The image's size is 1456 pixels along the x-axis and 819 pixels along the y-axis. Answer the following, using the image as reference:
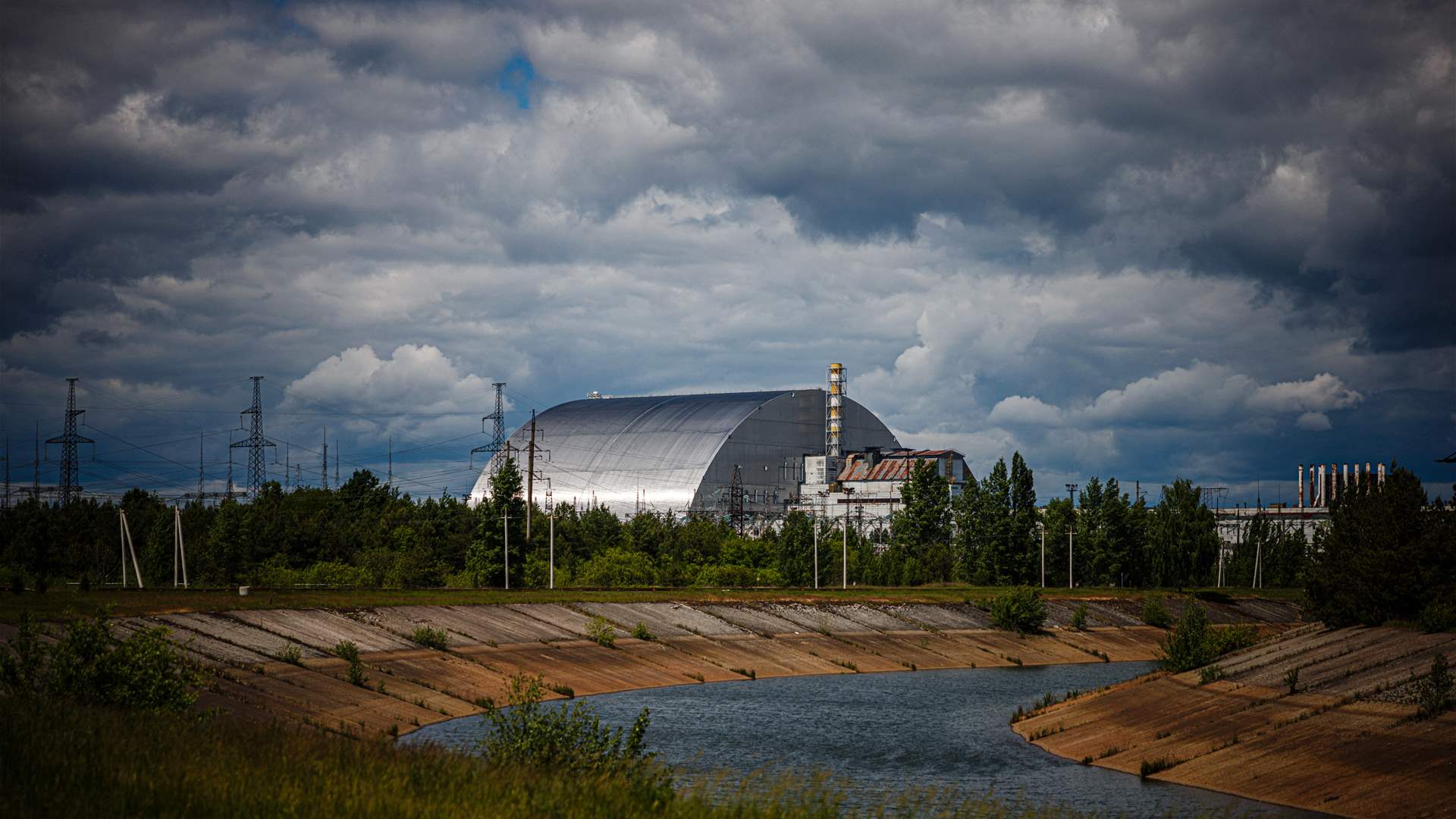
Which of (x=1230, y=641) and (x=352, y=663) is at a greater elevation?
(x=1230, y=641)

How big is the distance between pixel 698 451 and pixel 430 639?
367 feet

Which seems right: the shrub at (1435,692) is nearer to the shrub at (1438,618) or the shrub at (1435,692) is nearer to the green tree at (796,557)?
the shrub at (1438,618)

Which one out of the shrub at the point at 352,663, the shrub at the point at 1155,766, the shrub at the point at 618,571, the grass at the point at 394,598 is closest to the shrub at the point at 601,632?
the grass at the point at 394,598

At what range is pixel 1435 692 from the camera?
3856cm

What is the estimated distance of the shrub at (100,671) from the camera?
30375mm

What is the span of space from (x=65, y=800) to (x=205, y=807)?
1.73m

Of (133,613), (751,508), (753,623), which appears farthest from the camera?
(751,508)

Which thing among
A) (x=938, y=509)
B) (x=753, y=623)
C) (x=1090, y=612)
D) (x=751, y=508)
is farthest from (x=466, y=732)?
(x=751, y=508)

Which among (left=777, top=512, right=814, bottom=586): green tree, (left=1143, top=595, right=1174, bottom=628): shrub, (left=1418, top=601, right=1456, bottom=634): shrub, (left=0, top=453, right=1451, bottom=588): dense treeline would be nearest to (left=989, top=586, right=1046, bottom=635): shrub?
(left=1143, top=595, right=1174, bottom=628): shrub

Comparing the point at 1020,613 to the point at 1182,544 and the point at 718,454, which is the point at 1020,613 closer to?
the point at 1182,544

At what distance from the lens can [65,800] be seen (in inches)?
668

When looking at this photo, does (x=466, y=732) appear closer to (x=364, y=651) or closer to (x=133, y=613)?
(x=364, y=651)

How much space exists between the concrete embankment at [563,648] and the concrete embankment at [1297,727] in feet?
77.3

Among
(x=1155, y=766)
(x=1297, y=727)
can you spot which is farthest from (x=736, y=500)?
(x=1297, y=727)
